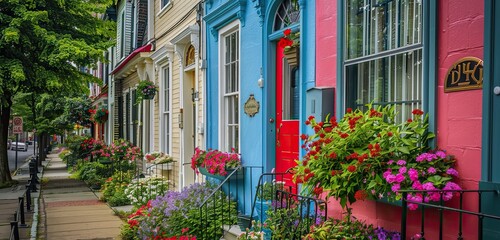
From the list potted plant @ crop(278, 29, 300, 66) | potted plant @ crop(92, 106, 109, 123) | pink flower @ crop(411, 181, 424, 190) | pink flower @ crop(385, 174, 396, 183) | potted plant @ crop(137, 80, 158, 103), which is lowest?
pink flower @ crop(411, 181, 424, 190)

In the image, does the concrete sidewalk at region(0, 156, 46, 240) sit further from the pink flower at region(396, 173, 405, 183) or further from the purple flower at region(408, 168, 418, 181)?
the purple flower at region(408, 168, 418, 181)

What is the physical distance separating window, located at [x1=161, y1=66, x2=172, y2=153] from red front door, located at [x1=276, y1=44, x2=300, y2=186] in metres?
6.39

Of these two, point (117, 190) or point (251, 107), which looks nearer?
point (251, 107)

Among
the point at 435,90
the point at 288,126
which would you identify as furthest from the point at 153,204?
the point at 435,90

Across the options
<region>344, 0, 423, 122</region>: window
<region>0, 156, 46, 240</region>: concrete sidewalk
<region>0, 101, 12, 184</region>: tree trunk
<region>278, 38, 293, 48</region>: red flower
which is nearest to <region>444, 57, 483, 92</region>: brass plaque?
<region>344, 0, 423, 122</region>: window

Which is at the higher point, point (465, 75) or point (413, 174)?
point (465, 75)

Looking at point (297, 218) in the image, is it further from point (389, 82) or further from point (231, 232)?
point (231, 232)

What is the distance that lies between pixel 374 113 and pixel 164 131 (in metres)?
9.65

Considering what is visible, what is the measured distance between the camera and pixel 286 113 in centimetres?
722

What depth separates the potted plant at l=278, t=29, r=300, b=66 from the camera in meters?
6.50

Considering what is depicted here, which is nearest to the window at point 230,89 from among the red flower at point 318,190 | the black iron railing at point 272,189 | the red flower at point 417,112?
the black iron railing at point 272,189

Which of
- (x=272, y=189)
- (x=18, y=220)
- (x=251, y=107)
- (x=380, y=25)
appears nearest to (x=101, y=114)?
(x=18, y=220)

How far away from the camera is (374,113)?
451 centimetres

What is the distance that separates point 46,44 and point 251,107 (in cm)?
901
